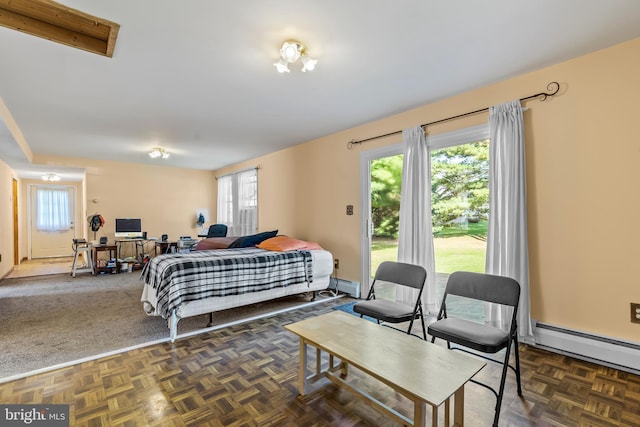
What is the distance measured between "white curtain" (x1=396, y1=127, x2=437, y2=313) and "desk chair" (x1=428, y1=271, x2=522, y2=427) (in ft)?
3.07

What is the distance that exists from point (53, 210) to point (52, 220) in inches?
11.2

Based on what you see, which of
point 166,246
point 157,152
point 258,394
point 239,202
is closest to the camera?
point 258,394

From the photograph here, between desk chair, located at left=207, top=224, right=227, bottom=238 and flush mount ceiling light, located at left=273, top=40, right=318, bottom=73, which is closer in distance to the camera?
flush mount ceiling light, located at left=273, top=40, right=318, bottom=73

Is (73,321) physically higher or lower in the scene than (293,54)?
lower

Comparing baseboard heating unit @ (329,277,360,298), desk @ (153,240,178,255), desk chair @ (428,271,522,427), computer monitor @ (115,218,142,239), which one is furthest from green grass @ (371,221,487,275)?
computer monitor @ (115,218,142,239)

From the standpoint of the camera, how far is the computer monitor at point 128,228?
21.0 ft

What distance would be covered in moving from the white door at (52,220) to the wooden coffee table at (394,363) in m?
9.63

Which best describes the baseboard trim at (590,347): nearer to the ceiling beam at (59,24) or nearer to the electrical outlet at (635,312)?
the electrical outlet at (635,312)

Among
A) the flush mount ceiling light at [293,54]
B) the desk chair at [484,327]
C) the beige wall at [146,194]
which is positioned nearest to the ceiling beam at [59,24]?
the flush mount ceiling light at [293,54]

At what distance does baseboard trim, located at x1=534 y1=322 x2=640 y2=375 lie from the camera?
2.10m

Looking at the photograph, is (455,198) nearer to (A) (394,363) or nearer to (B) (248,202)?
(A) (394,363)

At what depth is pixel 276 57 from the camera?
2314mm

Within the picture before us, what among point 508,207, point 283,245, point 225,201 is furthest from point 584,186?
point 225,201

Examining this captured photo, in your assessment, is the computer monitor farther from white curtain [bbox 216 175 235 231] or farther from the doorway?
the doorway
